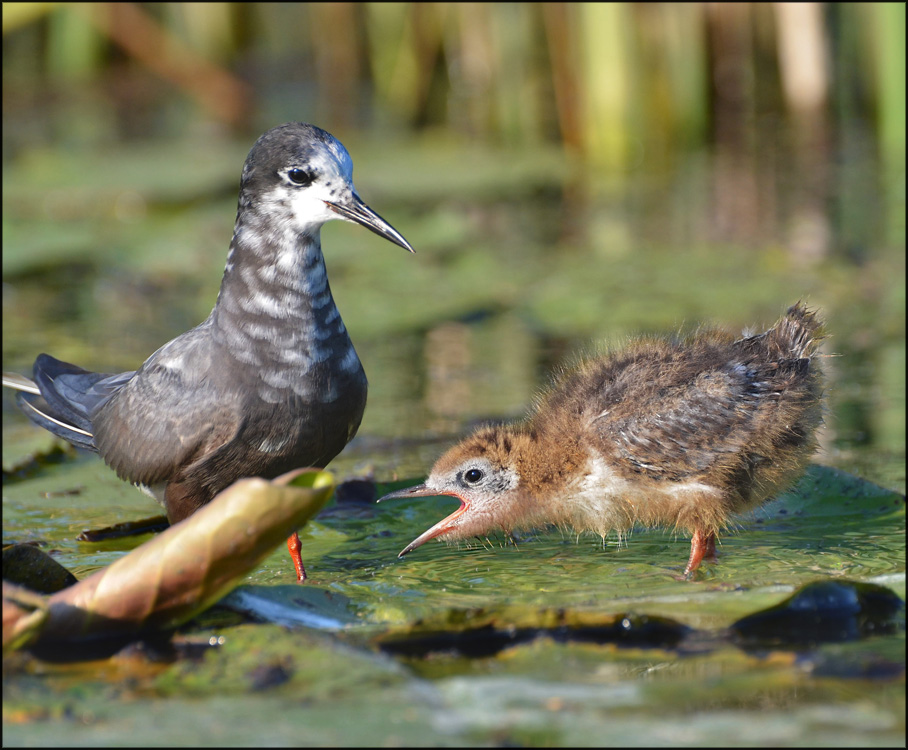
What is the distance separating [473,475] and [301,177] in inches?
43.6

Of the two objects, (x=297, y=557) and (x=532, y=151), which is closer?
(x=297, y=557)

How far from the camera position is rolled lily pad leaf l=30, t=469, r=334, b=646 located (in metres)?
2.90

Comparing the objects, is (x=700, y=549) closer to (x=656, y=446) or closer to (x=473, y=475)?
(x=656, y=446)

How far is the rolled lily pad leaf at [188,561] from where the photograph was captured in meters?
2.90

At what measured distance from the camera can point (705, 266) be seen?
7.76 meters

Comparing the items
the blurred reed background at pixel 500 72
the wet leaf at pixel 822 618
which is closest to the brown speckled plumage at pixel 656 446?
the wet leaf at pixel 822 618

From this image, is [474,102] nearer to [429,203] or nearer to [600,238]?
[429,203]

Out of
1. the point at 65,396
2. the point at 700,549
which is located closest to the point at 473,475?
the point at 700,549

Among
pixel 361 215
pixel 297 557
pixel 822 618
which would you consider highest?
pixel 361 215

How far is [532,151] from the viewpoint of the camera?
433 inches

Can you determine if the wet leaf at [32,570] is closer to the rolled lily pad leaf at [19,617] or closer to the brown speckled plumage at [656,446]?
the rolled lily pad leaf at [19,617]

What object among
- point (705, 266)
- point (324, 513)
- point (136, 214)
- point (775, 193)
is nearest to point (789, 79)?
point (775, 193)

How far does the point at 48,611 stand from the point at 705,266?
18.6 ft

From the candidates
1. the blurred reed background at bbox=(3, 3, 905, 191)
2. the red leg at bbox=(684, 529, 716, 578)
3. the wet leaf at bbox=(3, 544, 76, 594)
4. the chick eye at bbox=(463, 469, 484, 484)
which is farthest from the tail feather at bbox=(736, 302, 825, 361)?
the blurred reed background at bbox=(3, 3, 905, 191)
